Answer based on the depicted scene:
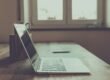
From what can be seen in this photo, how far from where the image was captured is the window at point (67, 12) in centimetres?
377

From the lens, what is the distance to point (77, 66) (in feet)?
4.83

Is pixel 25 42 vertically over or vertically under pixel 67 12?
under

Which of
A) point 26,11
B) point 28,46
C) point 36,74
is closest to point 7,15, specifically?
point 26,11

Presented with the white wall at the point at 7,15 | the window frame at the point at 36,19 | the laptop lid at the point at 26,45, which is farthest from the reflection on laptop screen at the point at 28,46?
the window frame at the point at 36,19

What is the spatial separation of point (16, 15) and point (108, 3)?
1.17 meters

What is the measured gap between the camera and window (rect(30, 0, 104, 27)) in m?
3.77

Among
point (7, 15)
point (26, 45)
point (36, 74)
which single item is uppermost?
point (7, 15)

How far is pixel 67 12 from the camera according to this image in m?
3.78

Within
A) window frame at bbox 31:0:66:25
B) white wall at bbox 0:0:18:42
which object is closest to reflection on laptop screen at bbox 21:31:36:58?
white wall at bbox 0:0:18:42

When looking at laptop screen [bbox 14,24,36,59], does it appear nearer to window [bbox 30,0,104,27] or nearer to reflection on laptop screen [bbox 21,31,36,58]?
reflection on laptop screen [bbox 21,31,36,58]

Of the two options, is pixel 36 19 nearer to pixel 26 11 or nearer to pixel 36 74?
pixel 26 11

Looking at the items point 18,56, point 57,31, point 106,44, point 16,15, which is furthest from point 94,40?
point 18,56

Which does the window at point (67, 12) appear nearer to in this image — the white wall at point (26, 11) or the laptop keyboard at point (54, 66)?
the white wall at point (26, 11)

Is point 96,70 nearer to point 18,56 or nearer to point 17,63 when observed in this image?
point 17,63
